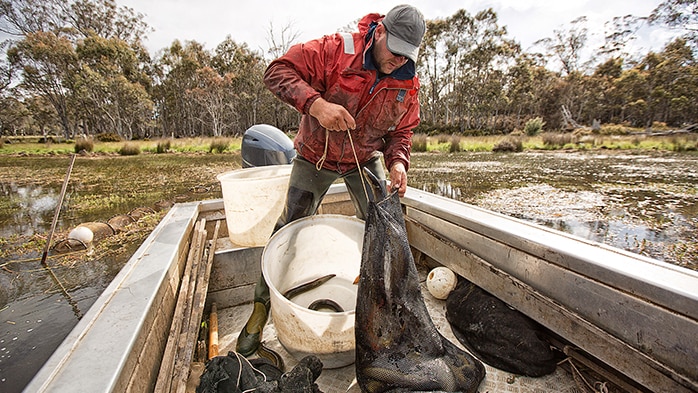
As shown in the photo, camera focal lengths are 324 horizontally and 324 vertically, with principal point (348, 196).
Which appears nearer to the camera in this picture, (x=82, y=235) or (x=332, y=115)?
(x=332, y=115)

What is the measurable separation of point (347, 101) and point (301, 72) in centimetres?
29

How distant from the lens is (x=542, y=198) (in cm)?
624

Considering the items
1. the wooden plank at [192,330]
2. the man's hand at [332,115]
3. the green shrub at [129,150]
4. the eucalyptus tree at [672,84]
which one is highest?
the eucalyptus tree at [672,84]

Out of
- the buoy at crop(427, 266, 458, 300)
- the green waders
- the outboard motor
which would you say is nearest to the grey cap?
the green waders

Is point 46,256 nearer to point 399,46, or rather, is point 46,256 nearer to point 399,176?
point 399,176

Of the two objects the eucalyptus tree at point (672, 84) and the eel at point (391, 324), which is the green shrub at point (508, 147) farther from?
the eucalyptus tree at point (672, 84)

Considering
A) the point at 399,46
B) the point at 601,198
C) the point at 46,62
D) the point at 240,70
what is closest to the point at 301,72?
the point at 399,46

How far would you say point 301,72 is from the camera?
173 cm

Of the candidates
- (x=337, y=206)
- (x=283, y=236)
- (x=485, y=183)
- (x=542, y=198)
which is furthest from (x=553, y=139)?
(x=283, y=236)

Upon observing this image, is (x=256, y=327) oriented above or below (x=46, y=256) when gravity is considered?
above

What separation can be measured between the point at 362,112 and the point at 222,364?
137 cm

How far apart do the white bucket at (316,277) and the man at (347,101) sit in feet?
0.50

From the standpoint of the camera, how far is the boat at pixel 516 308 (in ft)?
3.46

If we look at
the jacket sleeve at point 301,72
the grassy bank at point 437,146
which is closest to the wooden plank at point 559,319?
the jacket sleeve at point 301,72
